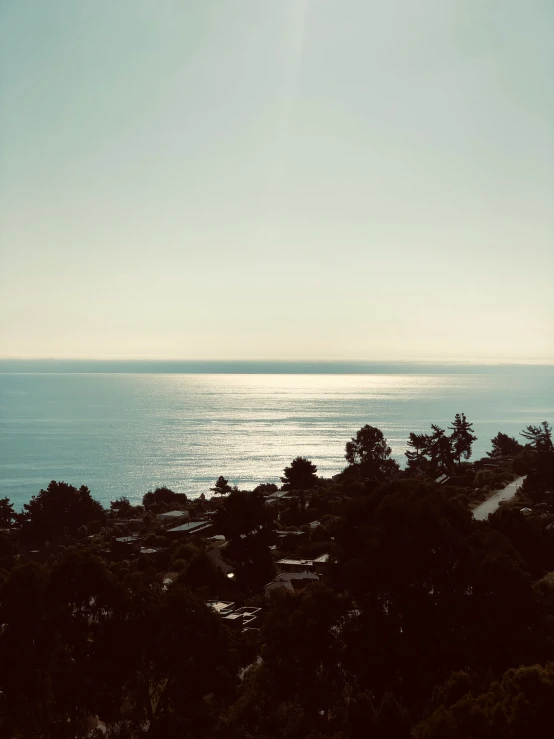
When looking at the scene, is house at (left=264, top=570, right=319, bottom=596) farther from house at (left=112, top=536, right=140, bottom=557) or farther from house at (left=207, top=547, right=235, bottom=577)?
house at (left=112, top=536, right=140, bottom=557)

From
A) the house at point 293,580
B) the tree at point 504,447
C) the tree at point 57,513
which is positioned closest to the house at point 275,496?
the tree at point 57,513

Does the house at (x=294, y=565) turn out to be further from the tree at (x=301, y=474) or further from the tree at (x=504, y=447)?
the tree at (x=504, y=447)

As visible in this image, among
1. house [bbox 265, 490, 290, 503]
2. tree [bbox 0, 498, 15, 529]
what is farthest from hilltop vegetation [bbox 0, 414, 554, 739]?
tree [bbox 0, 498, 15, 529]

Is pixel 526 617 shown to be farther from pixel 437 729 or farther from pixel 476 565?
pixel 437 729

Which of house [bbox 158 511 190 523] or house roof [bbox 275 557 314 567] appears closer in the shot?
house roof [bbox 275 557 314 567]

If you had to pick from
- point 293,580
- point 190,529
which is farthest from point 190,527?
point 293,580

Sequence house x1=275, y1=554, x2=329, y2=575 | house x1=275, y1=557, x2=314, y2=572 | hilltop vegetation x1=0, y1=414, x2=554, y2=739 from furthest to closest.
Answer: house x1=275, y1=557, x2=314, y2=572
house x1=275, y1=554, x2=329, y2=575
hilltop vegetation x1=0, y1=414, x2=554, y2=739
